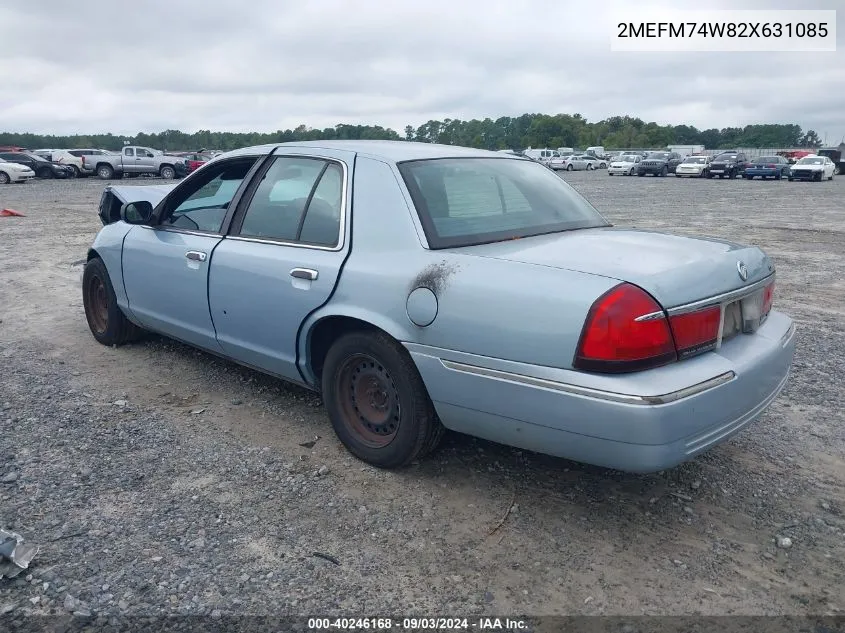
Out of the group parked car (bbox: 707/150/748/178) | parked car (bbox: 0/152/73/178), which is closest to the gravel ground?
parked car (bbox: 0/152/73/178)

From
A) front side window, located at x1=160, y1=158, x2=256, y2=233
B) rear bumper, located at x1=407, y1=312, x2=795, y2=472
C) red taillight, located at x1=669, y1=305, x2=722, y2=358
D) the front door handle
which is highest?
front side window, located at x1=160, y1=158, x2=256, y2=233

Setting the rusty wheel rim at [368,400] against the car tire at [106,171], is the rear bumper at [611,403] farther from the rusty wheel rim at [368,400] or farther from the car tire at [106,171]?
the car tire at [106,171]

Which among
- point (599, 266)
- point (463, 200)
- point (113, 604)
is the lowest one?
point (113, 604)

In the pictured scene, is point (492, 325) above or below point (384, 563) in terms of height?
above

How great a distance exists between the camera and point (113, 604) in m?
2.50

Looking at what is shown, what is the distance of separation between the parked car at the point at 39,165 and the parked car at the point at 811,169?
115ft

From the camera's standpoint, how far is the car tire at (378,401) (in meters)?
3.19

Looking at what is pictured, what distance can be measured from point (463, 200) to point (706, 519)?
1824 mm

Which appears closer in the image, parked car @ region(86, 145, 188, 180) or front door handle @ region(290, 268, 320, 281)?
front door handle @ region(290, 268, 320, 281)

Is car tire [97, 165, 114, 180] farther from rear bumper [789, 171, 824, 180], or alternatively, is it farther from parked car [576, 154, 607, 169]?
rear bumper [789, 171, 824, 180]

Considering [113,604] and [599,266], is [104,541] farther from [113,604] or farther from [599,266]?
[599,266]

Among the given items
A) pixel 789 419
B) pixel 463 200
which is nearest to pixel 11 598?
pixel 463 200

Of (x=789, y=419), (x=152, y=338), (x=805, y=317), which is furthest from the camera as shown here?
(x=805, y=317)

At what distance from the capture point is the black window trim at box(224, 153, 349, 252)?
355 cm
